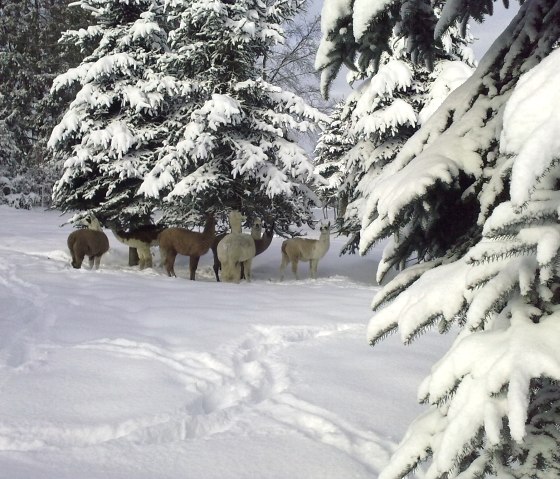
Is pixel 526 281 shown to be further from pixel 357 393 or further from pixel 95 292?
pixel 95 292

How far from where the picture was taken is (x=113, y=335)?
4898mm

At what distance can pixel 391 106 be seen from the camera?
11383mm

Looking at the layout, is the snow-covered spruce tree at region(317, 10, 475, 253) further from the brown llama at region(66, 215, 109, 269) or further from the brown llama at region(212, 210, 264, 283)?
the brown llama at region(66, 215, 109, 269)

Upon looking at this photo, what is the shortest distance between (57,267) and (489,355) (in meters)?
10.3

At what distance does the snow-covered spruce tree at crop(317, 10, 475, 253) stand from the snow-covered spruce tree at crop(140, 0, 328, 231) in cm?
103

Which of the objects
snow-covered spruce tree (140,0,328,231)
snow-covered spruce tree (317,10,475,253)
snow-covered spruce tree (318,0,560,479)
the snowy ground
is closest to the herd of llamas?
snow-covered spruce tree (140,0,328,231)

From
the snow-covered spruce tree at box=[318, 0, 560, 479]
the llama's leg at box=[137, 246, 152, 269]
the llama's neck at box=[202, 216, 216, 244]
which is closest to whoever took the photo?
the snow-covered spruce tree at box=[318, 0, 560, 479]

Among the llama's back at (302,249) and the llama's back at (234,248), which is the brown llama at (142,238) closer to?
the llama's back at (234,248)

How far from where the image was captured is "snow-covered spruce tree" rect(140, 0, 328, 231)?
427 inches

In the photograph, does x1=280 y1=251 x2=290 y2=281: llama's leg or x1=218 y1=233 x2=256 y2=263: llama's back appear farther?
x1=280 y1=251 x2=290 y2=281: llama's leg

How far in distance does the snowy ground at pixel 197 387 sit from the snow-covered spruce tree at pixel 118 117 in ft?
17.6

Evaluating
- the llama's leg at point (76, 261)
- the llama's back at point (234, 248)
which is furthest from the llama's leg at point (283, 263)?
the llama's leg at point (76, 261)

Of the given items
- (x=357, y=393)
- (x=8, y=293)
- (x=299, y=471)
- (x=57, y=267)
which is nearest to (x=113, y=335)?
(x=357, y=393)

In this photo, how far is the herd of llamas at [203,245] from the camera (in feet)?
33.4
